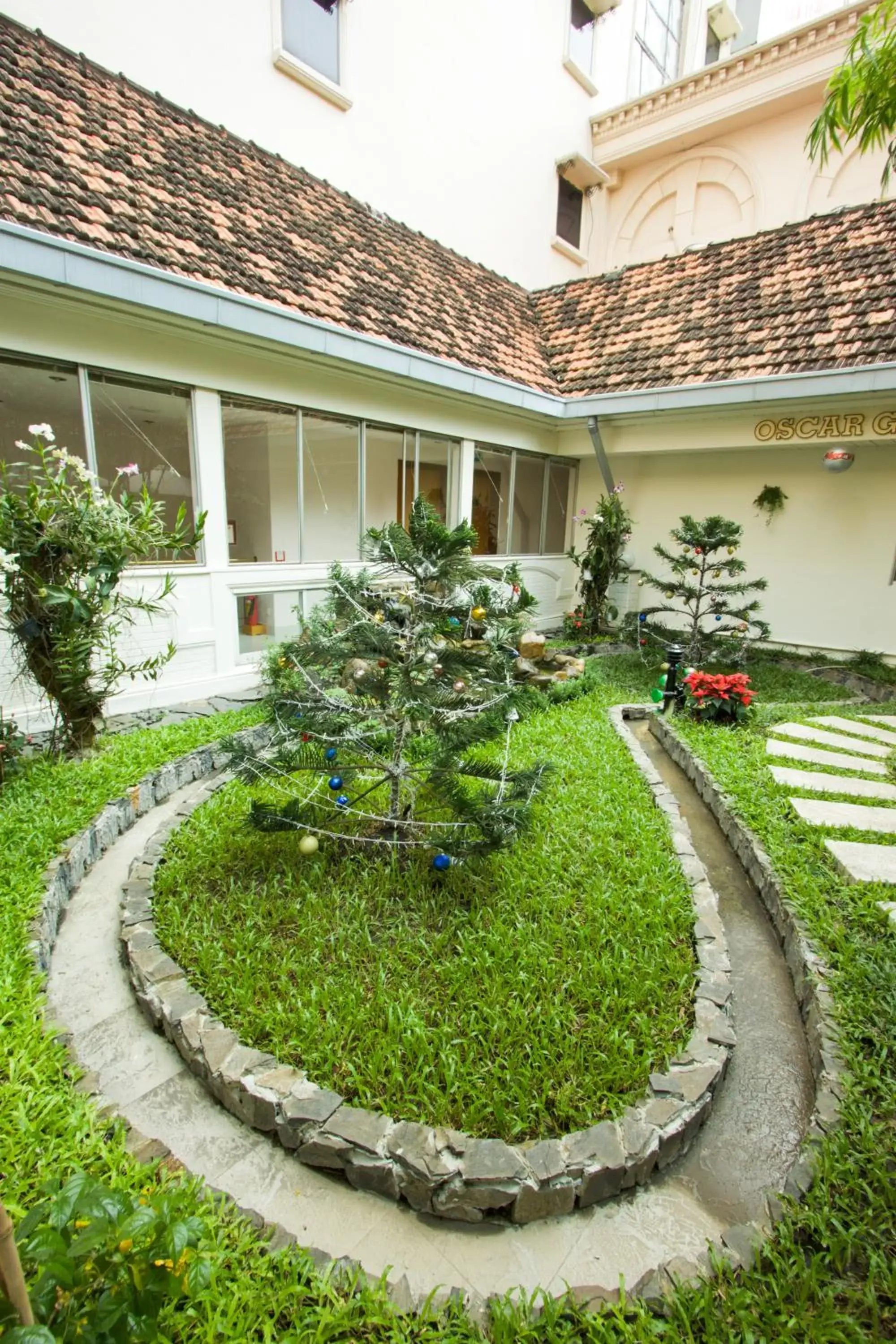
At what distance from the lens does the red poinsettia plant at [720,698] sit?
5.35 metres

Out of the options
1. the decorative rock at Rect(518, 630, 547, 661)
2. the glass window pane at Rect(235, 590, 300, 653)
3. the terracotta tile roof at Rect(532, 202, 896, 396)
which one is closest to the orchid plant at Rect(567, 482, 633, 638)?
the terracotta tile roof at Rect(532, 202, 896, 396)

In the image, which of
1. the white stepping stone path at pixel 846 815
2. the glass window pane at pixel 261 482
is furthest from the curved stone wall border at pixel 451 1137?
the glass window pane at pixel 261 482

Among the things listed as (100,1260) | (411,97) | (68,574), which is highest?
(411,97)

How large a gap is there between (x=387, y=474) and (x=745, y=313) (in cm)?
492

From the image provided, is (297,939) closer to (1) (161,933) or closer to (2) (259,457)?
(1) (161,933)

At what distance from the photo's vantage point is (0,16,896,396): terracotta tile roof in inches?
185

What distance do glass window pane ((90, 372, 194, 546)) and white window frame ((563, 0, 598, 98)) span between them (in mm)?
11382

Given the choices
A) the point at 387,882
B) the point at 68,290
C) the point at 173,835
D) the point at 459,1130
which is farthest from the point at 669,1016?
the point at 68,290

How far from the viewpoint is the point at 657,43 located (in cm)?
1305

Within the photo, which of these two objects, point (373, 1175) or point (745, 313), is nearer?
point (373, 1175)

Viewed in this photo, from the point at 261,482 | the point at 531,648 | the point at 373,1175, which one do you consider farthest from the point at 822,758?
the point at 261,482

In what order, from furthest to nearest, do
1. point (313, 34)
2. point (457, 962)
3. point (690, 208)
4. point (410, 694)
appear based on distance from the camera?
point (690, 208) < point (313, 34) < point (410, 694) < point (457, 962)

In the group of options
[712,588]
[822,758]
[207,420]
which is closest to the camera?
[822,758]

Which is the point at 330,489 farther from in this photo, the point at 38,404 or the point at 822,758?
the point at 822,758
